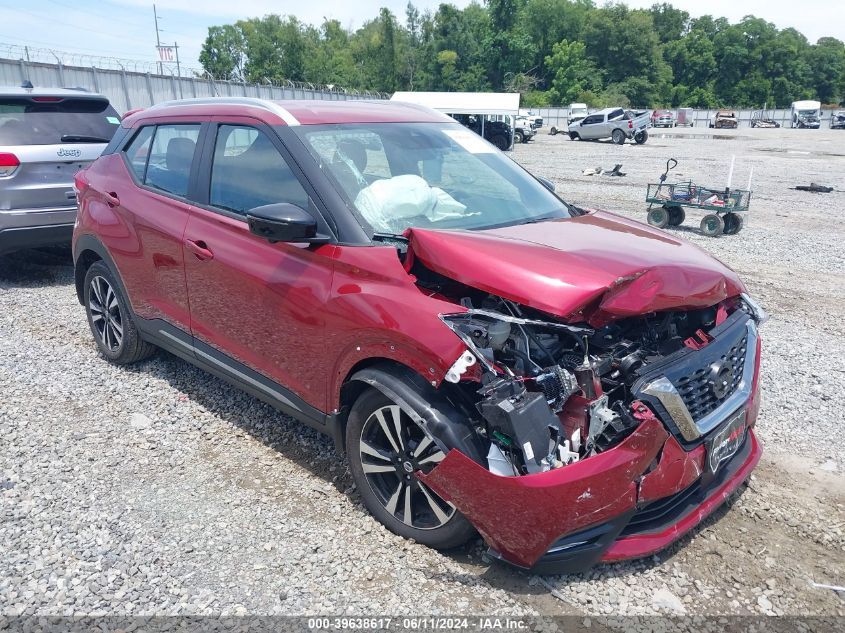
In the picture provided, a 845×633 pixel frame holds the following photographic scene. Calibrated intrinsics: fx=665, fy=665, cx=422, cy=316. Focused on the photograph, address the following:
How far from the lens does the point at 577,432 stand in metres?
2.61

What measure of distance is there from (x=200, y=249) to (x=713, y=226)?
9811 mm

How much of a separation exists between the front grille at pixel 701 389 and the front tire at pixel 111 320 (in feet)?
12.4

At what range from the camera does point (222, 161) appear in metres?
3.94

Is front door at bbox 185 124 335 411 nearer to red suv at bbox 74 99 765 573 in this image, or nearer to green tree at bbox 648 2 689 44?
red suv at bbox 74 99 765 573

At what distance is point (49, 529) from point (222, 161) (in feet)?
7.11

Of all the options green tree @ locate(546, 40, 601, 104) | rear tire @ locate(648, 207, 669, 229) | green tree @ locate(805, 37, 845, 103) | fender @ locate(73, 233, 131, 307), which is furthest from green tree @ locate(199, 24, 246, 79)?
fender @ locate(73, 233, 131, 307)

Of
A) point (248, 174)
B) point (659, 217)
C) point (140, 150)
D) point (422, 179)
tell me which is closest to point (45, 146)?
point (140, 150)

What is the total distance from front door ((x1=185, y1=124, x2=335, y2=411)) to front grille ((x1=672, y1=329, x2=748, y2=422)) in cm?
160

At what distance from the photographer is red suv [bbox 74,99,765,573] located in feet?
8.43

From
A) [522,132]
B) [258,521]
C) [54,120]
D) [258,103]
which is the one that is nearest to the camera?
[258,521]

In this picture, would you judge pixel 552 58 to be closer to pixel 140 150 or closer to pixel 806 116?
pixel 806 116

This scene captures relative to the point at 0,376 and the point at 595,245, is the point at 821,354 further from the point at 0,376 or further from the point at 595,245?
the point at 0,376

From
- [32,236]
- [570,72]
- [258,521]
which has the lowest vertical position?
[258,521]

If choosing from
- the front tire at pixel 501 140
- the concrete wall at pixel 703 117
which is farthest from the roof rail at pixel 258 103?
the concrete wall at pixel 703 117
